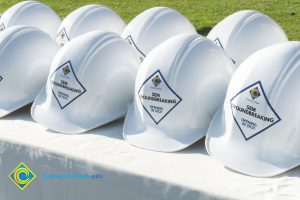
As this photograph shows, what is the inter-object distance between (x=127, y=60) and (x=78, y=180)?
52 centimetres

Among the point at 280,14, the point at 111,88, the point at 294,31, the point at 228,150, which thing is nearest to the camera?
the point at 228,150

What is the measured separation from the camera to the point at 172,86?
2041 millimetres

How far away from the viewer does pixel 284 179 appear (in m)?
1.78

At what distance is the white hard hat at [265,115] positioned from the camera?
70.1 inches

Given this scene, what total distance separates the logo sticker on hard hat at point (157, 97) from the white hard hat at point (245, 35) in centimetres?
62

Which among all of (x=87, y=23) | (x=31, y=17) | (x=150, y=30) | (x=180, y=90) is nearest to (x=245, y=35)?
(x=150, y=30)

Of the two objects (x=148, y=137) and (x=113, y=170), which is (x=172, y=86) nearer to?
(x=148, y=137)

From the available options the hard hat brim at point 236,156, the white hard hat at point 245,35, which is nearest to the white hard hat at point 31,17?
the white hard hat at point 245,35

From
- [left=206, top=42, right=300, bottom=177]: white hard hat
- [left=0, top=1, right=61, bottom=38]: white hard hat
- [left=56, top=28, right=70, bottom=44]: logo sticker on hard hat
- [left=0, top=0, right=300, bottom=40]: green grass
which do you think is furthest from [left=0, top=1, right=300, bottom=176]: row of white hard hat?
[left=0, top=0, right=300, bottom=40]: green grass

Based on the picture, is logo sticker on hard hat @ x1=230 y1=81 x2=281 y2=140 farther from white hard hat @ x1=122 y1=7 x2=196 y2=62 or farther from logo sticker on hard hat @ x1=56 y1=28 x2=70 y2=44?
logo sticker on hard hat @ x1=56 y1=28 x2=70 y2=44

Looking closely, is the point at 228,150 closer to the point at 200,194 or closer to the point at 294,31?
the point at 200,194

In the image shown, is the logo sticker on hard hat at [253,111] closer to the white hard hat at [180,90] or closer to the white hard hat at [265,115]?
the white hard hat at [265,115]

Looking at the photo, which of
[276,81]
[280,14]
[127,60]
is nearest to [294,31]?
[280,14]

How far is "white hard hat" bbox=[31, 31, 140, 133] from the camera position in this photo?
2.25 m
